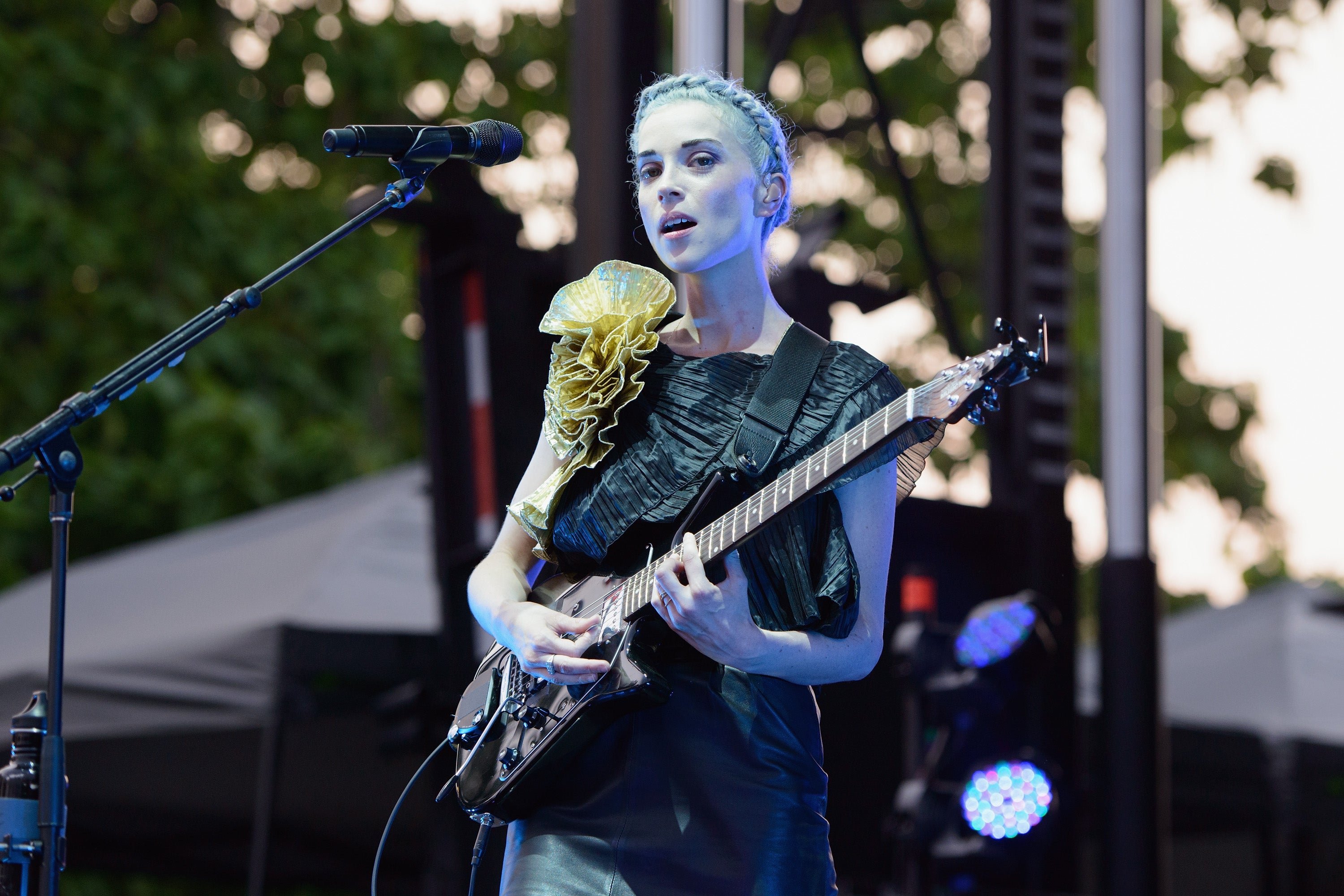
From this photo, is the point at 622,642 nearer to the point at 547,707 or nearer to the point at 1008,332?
the point at 547,707

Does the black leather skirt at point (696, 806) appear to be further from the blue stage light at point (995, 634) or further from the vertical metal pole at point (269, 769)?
the vertical metal pole at point (269, 769)

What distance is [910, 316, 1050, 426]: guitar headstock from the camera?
1854 mm

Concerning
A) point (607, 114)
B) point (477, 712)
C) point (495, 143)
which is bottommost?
point (477, 712)

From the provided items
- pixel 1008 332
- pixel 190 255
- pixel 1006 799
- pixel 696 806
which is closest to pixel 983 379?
pixel 1008 332

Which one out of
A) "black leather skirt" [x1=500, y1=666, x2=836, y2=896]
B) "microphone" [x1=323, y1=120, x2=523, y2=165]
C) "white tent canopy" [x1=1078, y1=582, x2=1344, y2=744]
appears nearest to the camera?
"black leather skirt" [x1=500, y1=666, x2=836, y2=896]

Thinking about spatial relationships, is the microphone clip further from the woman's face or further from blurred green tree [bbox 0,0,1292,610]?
blurred green tree [bbox 0,0,1292,610]

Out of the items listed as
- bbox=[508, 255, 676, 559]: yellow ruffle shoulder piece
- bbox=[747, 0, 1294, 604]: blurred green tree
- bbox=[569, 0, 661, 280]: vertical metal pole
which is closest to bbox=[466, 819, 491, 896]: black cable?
bbox=[508, 255, 676, 559]: yellow ruffle shoulder piece

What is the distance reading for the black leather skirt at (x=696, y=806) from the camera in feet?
6.37

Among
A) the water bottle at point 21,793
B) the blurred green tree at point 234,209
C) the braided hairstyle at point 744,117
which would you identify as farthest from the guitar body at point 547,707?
the blurred green tree at point 234,209

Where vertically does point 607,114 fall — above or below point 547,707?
above

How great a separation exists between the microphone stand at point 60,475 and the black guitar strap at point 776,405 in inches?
26.6

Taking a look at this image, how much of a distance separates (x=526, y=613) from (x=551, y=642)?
3.3 inches

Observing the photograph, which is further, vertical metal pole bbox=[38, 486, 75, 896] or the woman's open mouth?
vertical metal pole bbox=[38, 486, 75, 896]

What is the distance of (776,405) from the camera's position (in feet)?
6.88
